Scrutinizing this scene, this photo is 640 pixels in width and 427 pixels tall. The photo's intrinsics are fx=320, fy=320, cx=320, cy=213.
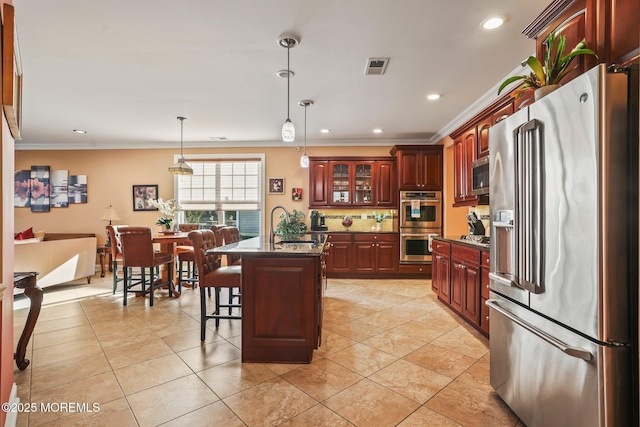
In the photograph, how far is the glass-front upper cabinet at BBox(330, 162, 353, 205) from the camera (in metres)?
6.36

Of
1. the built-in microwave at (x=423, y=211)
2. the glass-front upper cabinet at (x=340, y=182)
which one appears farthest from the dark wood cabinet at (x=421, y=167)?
the glass-front upper cabinet at (x=340, y=182)

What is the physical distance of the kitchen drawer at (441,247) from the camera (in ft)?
13.3

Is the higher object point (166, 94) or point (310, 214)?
point (166, 94)

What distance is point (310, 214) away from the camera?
6672mm

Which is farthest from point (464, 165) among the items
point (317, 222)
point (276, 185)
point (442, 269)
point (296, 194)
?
point (276, 185)

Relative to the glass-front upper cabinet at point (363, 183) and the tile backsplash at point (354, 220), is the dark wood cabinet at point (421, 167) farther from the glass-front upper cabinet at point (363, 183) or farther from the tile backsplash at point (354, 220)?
the tile backsplash at point (354, 220)

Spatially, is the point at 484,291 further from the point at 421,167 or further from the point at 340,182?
the point at 340,182

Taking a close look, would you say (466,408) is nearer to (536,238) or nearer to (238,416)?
(536,238)

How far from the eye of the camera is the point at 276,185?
6707 mm

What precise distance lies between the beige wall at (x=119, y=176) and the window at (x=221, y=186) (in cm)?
20

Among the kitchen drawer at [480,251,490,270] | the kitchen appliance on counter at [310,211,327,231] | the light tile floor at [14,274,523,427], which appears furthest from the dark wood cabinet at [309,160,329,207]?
the kitchen drawer at [480,251,490,270]

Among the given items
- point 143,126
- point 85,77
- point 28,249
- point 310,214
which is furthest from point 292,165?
point 28,249

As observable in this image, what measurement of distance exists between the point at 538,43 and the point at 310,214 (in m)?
4.95

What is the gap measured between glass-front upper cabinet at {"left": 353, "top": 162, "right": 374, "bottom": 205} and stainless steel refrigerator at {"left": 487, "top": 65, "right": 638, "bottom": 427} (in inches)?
173
